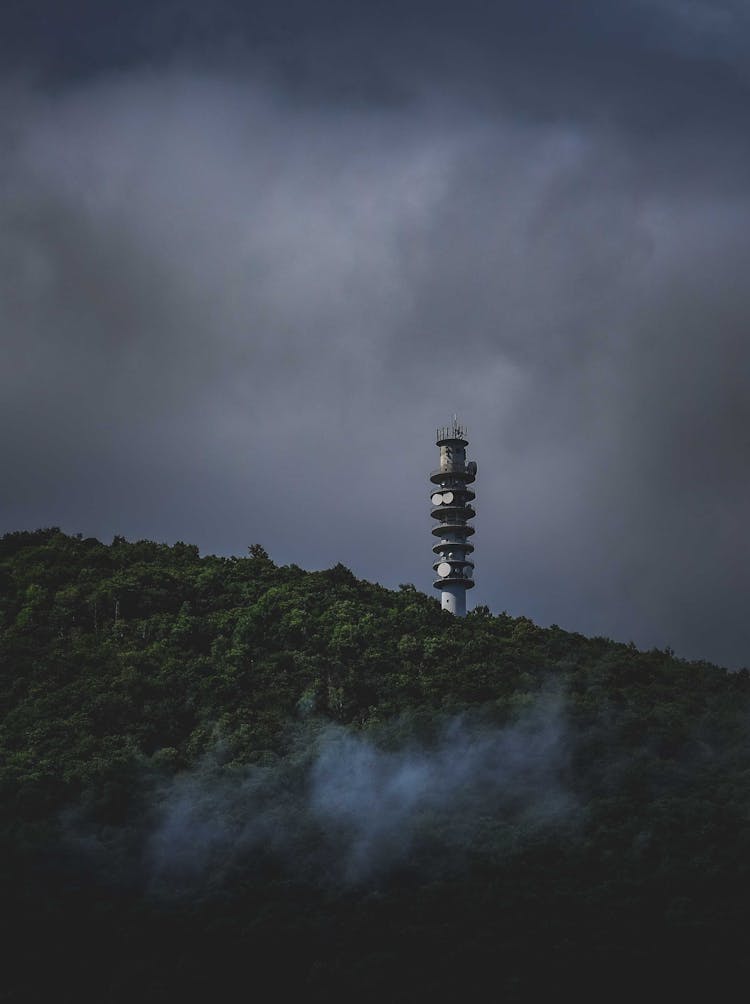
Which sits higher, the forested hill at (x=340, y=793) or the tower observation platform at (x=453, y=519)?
the tower observation platform at (x=453, y=519)

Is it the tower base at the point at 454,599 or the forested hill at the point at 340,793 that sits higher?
the tower base at the point at 454,599

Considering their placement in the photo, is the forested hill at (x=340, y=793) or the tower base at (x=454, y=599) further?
the tower base at (x=454, y=599)

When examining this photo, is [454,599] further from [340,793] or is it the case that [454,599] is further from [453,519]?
[340,793]

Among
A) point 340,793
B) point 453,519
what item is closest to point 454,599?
point 453,519
